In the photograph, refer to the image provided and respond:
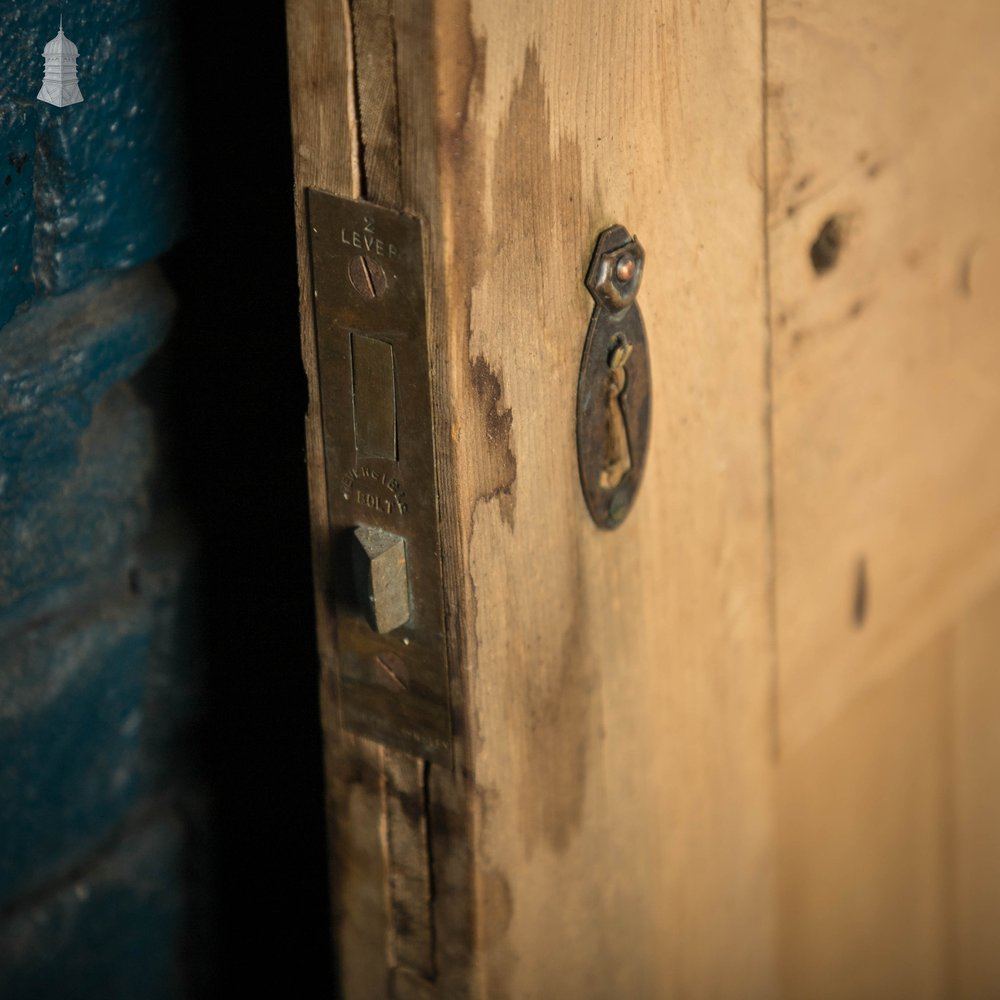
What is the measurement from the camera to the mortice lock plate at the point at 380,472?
26.1 inches

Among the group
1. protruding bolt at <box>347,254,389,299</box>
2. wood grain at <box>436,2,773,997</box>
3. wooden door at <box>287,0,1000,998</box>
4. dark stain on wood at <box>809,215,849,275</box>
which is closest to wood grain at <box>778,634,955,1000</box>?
wooden door at <box>287,0,1000,998</box>

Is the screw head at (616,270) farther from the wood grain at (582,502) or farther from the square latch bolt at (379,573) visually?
the square latch bolt at (379,573)

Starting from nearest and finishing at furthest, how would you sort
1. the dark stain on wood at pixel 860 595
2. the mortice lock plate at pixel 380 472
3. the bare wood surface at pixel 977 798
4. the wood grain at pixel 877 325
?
the mortice lock plate at pixel 380 472 → the wood grain at pixel 877 325 → the dark stain on wood at pixel 860 595 → the bare wood surface at pixel 977 798

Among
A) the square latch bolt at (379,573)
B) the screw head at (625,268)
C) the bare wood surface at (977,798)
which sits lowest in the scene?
the bare wood surface at (977,798)

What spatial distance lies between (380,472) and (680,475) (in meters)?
0.20

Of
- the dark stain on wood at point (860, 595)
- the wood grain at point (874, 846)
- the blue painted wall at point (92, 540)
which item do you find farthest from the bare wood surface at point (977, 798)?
the blue painted wall at point (92, 540)

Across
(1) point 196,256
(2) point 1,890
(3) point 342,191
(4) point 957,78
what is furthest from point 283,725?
(4) point 957,78

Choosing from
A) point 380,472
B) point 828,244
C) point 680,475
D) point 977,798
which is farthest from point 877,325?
point 977,798

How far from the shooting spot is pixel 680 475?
0.84 metres

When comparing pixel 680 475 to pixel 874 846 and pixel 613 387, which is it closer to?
pixel 613 387

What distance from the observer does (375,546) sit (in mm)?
707

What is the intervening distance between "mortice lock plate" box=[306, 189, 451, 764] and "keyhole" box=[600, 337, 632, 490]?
4.6 inches

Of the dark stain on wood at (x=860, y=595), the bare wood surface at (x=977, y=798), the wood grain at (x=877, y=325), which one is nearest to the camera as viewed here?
the wood grain at (x=877, y=325)

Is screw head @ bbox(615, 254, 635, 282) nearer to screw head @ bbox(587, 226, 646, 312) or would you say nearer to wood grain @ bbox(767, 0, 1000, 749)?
screw head @ bbox(587, 226, 646, 312)
